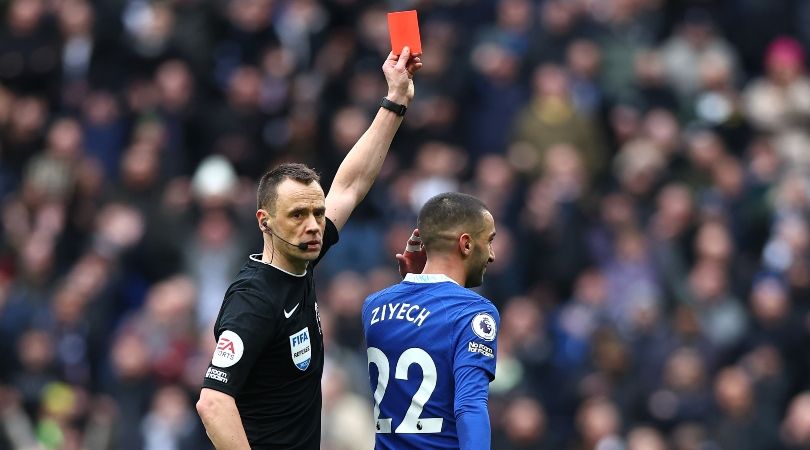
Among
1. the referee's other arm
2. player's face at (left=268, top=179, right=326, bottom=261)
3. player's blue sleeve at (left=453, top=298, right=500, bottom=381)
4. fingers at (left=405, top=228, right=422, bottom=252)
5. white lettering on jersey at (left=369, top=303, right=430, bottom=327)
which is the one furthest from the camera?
fingers at (left=405, top=228, right=422, bottom=252)

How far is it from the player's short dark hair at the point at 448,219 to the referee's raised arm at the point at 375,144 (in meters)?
0.62

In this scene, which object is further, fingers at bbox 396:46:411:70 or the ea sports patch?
fingers at bbox 396:46:411:70

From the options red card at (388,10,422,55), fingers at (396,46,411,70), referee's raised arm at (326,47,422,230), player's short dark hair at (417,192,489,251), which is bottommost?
player's short dark hair at (417,192,489,251)

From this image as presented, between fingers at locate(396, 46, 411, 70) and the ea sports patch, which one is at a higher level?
fingers at locate(396, 46, 411, 70)

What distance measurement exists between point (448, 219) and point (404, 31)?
1.03 metres

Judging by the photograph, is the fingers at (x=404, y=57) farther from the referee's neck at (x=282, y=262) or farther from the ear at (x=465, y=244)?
the referee's neck at (x=282, y=262)

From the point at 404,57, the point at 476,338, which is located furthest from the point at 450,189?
the point at 476,338

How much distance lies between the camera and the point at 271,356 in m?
6.84

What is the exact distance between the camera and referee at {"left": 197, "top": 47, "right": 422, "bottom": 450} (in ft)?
21.6

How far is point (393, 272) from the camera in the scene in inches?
580

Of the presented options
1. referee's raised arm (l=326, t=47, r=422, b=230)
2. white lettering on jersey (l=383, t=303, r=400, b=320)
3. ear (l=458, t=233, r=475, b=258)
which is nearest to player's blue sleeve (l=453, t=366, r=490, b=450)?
white lettering on jersey (l=383, t=303, r=400, b=320)

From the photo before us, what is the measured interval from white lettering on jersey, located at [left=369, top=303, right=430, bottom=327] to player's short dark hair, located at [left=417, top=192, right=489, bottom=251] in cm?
30

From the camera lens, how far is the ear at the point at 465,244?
7059mm

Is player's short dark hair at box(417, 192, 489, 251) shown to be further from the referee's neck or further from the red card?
the red card
